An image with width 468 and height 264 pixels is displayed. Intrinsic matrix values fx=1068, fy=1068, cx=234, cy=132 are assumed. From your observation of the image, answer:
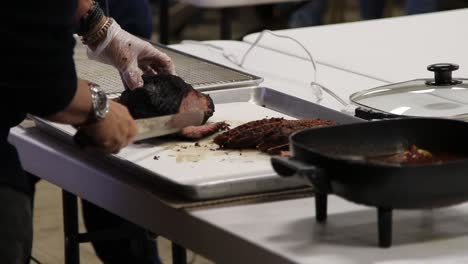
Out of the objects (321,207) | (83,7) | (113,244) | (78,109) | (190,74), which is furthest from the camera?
(113,244)

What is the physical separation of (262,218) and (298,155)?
94mm

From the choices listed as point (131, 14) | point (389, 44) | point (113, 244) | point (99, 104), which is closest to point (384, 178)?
point (99, 104)

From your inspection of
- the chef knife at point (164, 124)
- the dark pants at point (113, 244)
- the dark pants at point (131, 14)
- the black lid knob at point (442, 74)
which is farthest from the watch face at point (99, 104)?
the dark pants at point (131, 14)

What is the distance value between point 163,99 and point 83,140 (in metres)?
0.19

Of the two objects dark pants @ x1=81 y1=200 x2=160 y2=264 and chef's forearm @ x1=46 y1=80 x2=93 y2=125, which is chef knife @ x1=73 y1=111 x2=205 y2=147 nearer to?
chef's forearm @ x1=46 y1=80 x2=93 y2=125

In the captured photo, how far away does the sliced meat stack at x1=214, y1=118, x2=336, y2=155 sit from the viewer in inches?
52.1

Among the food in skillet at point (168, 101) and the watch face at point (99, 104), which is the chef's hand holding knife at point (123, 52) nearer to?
the food in skillet at point (168, 101)

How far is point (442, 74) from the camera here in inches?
60.8

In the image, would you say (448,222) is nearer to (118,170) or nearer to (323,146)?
(323,146)

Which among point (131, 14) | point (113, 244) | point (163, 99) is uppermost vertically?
point (163, 99)

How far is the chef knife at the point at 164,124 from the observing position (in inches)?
54.2

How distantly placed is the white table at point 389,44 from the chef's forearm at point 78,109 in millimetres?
686

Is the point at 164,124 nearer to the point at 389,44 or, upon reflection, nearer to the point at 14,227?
the point at 14,227

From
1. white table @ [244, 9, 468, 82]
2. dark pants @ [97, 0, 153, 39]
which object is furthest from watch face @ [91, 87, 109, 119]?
dark pants @ [97, 0, 153, 39]
